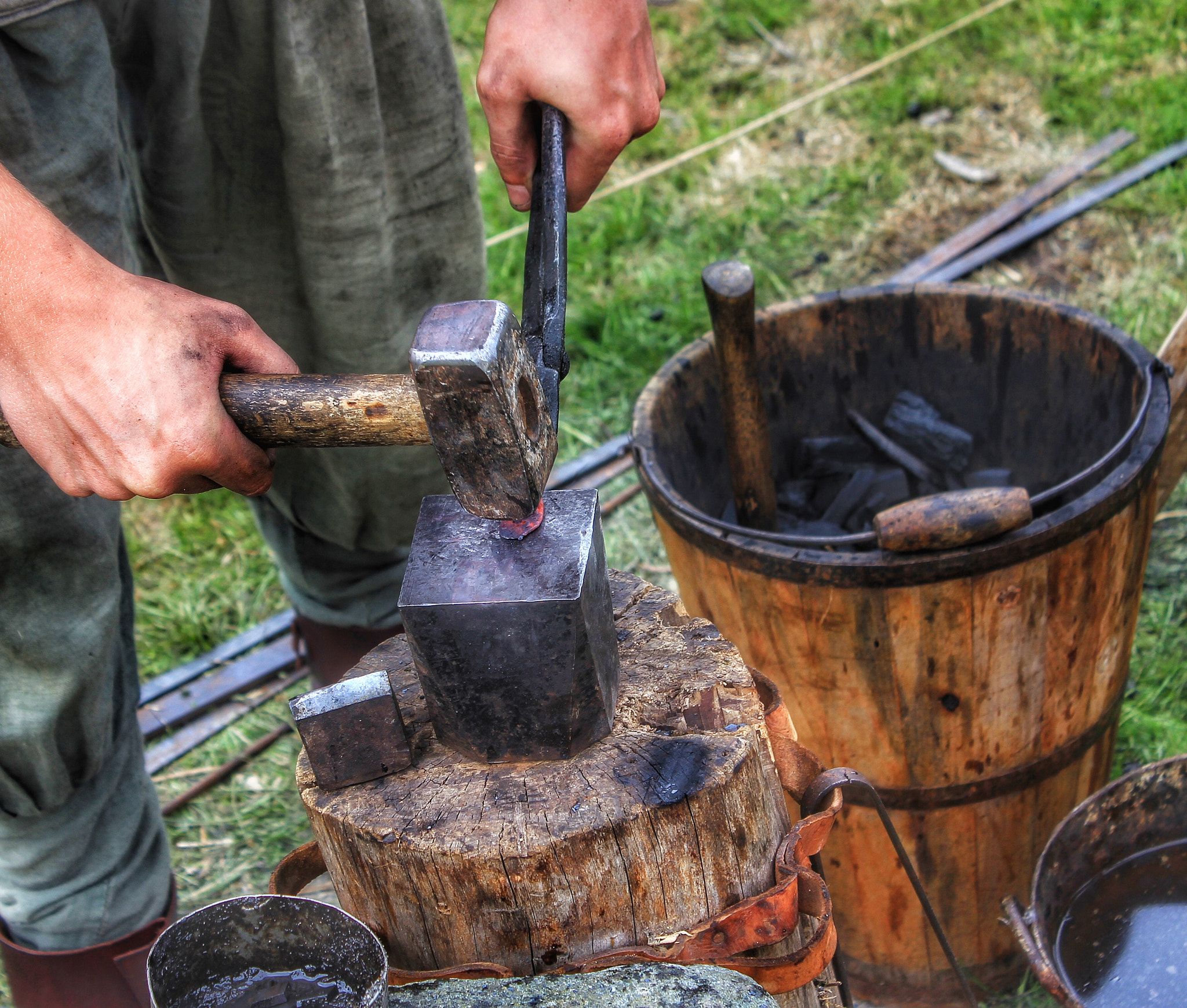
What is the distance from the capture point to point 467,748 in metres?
1.37

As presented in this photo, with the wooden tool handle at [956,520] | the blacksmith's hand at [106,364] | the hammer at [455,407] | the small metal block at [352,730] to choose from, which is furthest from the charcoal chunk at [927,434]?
the blacksmith's hand at [106,364]

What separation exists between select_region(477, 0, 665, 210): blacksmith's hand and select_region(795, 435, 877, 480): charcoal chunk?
3.06 ft

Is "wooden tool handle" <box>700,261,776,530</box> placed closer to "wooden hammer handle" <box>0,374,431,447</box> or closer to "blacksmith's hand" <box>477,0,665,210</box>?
"blacksmith's hand" <box>477,0,665,210</box>

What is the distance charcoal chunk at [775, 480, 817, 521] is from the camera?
7.89 feet

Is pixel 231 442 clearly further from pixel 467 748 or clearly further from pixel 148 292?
pixel 467 748

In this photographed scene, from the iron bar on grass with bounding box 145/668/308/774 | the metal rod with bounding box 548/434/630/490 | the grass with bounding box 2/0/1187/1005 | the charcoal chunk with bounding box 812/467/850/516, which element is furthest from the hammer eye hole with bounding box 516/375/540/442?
the metal rod with bounding box 548/434/630/490

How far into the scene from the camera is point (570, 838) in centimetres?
124

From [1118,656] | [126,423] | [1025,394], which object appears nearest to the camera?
[126,423]

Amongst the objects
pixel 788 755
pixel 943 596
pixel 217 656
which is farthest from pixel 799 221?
pixel 788 755

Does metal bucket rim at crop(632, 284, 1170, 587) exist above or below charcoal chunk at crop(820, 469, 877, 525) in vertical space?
above

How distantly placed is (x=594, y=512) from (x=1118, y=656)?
1.18m

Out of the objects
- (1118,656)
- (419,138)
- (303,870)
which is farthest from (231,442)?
(1118,656)

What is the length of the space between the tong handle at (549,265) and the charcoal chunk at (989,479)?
1.16m

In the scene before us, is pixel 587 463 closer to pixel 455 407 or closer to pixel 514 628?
pixel 514 628
